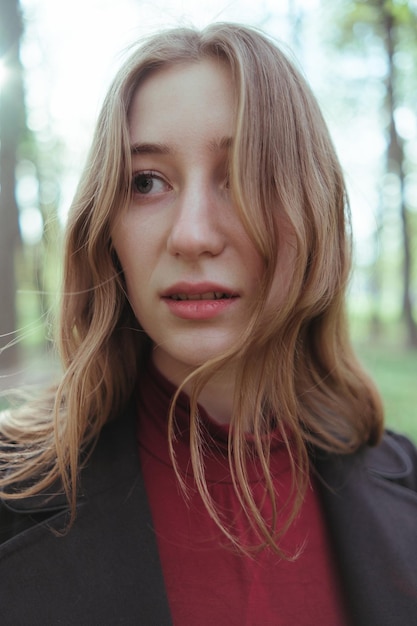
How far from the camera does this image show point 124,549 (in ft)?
4.89

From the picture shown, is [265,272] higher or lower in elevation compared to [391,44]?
lower

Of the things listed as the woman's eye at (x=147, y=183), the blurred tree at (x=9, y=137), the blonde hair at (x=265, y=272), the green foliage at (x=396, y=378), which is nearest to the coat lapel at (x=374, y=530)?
the blonde hair at (x=265, y=272)

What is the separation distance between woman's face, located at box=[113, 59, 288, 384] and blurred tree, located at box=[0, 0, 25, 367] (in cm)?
302

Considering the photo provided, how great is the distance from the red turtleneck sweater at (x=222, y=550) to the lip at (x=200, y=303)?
13.7 inches

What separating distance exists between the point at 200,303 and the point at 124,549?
70 cm

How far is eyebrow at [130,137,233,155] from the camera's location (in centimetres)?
146

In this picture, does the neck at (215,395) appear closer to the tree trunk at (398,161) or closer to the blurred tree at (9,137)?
the blurred tree at (9,137)

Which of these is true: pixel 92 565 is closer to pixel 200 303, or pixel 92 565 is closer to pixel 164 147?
pixel 200 303

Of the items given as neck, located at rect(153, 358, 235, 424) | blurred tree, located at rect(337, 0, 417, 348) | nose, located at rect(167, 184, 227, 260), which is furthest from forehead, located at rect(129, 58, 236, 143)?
blurred tree, located at rect(337, 0, 417, 348)

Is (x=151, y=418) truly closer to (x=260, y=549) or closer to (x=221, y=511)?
(x=221, y=511)

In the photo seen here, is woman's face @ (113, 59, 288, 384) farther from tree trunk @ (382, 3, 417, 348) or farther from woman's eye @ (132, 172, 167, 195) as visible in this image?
tree trunk @ (382, 3, 417, 348)

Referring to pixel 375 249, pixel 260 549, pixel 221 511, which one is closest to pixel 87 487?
pixel 221 511

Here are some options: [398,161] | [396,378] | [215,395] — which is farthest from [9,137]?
[396,378]

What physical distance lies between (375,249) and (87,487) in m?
1.48
